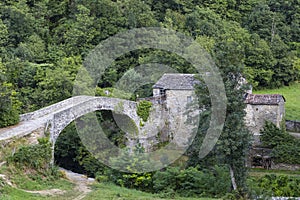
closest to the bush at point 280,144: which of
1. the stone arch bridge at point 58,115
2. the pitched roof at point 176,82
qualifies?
the pitched roof at point 176,82

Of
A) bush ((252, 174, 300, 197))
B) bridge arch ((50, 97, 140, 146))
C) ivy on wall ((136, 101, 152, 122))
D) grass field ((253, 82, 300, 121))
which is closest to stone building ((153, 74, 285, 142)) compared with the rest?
ivy on wall ((136, 101, 152, 122))

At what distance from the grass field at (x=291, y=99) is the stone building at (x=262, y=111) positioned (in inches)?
210

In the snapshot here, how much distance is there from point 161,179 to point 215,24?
35.4 metres

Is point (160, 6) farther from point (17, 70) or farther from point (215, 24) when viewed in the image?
point (17, 70)

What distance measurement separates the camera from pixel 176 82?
4128cm

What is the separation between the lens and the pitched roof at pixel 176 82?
40656 mm

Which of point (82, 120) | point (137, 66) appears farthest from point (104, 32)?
point (82, 120)

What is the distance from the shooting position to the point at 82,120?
35.2 metres

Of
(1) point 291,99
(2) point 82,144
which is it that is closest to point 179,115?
(2) point 82,144

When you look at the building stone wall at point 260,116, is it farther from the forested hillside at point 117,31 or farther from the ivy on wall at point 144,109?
the ivy on wall at point 144,109

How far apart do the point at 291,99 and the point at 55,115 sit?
100 ft

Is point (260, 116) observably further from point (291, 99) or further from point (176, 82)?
point (291, 99)

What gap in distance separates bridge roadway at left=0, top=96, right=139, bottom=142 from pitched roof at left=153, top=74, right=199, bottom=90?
5399 millimetres

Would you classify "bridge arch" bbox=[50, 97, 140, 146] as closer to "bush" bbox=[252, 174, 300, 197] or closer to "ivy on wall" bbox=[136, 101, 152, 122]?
"ivy on wall" bbox=[136, 101, 152, 122]
